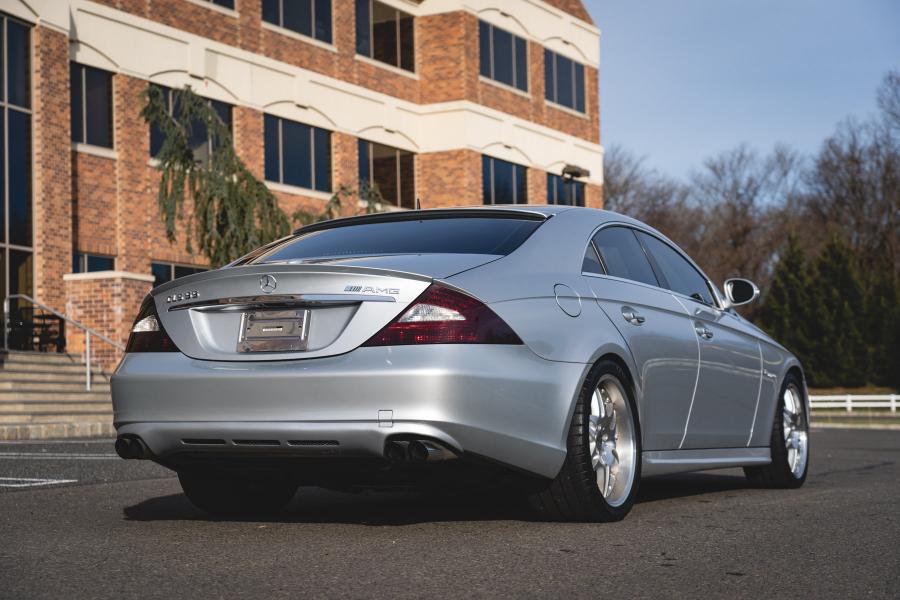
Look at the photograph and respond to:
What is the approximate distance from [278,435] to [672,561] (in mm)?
1690

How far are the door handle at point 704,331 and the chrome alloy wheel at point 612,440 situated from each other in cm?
120

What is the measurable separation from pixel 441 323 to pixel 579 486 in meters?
1.12

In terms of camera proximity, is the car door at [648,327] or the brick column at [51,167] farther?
the brick column at [51,167]

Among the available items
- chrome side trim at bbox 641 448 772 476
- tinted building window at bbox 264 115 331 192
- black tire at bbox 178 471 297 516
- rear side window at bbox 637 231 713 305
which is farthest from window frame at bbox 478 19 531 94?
black tire at bbox 178 471 297 516

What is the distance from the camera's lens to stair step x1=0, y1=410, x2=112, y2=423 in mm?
18312

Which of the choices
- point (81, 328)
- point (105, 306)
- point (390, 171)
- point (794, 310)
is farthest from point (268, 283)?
point (794, 310)

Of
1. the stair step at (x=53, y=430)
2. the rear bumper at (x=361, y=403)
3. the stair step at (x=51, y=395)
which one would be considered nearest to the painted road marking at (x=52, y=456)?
the stair step at (x=53, y=430)

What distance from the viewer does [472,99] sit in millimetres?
36375

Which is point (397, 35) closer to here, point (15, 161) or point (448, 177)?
point (448, 177)

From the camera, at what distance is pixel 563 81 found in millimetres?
41531

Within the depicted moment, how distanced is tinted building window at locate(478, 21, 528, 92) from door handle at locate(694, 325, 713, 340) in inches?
1198

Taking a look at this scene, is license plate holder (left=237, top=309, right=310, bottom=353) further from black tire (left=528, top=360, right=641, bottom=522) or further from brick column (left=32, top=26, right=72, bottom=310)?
brick column (left=32, top=26, right=72, bottom=310)

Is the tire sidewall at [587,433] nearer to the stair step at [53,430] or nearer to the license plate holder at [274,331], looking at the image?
the license plate holder at [274,331]

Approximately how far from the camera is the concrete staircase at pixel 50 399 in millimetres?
17109
